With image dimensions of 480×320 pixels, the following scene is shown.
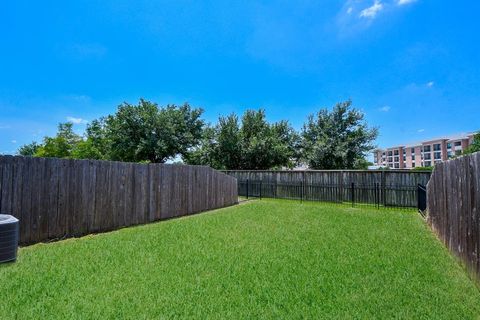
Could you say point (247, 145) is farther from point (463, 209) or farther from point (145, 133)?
point (463, 209)

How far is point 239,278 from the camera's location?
3.35 meters

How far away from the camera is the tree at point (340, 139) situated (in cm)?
1995

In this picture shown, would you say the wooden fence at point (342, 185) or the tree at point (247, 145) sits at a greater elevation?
the tree at point (247, 145)

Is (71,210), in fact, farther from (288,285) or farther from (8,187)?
(288,285)

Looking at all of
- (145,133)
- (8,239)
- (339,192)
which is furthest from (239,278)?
(145,133)

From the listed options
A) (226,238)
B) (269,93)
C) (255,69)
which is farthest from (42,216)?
(269,93)

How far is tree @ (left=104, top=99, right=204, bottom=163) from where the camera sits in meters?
23.1

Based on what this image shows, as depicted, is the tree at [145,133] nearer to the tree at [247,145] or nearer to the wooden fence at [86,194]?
the tree at [247,145]

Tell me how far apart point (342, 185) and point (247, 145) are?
1116cm

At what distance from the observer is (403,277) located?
338 cm

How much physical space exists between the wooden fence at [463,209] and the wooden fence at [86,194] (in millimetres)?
7294

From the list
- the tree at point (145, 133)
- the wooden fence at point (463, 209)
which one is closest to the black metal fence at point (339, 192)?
the wooden fence at point (463, 209)

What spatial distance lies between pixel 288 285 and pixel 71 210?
17.4 feet

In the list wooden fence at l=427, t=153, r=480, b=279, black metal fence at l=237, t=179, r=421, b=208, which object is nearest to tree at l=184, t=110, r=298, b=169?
black metal fence at l=237, t=179, r=421, b=208
